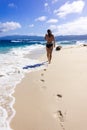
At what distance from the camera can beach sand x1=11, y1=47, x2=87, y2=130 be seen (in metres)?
4.02

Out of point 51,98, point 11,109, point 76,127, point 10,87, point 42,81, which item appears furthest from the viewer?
point 42,81

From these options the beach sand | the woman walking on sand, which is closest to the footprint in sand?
the beach sand

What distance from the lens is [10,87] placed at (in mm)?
6762

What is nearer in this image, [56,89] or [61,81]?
[56,89]

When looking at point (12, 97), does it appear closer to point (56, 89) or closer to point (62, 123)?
point (56, 89)

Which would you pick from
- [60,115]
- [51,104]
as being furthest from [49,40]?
[60,115]

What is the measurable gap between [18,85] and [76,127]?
11.4ft

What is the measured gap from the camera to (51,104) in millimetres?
5023

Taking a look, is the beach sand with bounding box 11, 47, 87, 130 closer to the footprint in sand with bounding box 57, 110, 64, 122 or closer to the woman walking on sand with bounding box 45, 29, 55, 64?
the footprint in sand with bounding box 57, 110, 64, 122

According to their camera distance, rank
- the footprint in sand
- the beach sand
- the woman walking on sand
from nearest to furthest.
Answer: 1. the beach sand
2. the footprint in sand
3. the woman walking on sand

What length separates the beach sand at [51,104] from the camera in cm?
402

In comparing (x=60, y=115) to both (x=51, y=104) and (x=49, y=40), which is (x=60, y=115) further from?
(x=49, y=40)

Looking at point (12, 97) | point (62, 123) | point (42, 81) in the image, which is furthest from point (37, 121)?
point (42, 81)

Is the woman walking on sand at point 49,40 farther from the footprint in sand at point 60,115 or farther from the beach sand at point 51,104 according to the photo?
the footprint in sand at point 60,115
